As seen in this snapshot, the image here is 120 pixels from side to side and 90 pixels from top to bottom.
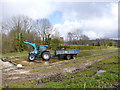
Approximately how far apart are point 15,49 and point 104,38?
53.7 metres

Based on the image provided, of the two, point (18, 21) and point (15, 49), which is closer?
point (15, 49)

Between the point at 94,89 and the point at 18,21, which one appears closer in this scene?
the point at 94,89

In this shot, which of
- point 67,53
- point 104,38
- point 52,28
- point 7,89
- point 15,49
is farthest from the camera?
point 104,38

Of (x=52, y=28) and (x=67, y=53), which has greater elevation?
(x=52, y=28)

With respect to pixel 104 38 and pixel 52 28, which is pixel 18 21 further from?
pixel 104 38

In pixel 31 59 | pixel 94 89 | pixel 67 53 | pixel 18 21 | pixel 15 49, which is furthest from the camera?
pixel 18 21

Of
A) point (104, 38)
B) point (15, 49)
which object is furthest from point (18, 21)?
point (104, 38)

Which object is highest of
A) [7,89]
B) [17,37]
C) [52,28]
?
[52,28]

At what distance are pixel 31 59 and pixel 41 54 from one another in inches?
49.8

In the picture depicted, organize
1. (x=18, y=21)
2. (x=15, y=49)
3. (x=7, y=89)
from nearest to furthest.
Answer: (x=7, y=89)
(x=15, y=49)
(x=18, y=21)

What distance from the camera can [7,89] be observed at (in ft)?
13.9

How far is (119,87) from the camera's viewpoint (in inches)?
160

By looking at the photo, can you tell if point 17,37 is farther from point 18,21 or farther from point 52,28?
point 52,28

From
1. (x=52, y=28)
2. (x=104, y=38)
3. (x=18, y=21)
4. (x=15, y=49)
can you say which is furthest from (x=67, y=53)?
(x=104, y=38)
